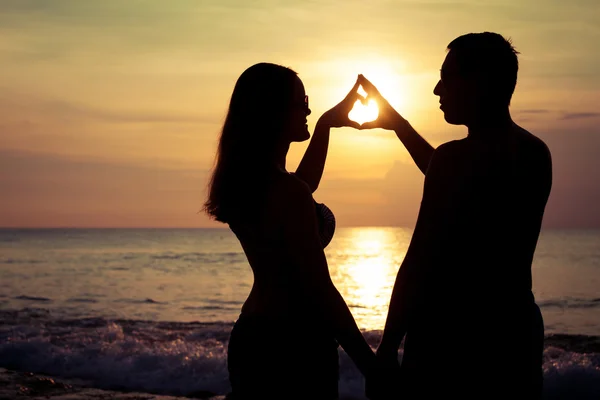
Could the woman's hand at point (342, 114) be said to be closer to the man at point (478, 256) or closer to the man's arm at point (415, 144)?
the man's arm at point (415, 144)

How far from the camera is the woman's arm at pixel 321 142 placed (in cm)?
436

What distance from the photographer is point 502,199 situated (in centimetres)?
316

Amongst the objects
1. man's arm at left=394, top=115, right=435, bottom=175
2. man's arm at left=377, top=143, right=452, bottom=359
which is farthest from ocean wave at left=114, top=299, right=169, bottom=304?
man's arm at left=377, top=143, right=452, bottom=359

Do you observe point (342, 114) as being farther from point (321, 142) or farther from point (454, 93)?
point (454, 93)

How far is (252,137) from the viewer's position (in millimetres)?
3518

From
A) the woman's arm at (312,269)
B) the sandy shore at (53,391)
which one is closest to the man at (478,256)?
the woman's arm at (312,269)

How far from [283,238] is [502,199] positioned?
934mm

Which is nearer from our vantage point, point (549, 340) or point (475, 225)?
point (475, 225)

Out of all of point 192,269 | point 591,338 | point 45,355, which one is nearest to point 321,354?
point 45,355

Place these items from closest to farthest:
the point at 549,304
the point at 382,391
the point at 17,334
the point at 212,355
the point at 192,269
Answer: the point at 382,391 < the point at 212,355 < the point at 17,334 < the point at 549,304 < the point at 192,269

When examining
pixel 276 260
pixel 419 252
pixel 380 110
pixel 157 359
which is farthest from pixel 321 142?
pixel 157 359

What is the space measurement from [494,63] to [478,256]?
0.79 metres

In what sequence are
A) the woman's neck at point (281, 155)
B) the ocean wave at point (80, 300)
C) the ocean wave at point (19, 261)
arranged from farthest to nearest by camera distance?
the ocean wave at point (19, 261)
the ocean wave at point (80, 300)
the woman's neck at point (281, 155)

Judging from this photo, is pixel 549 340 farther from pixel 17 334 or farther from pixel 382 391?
pixel 382 391
